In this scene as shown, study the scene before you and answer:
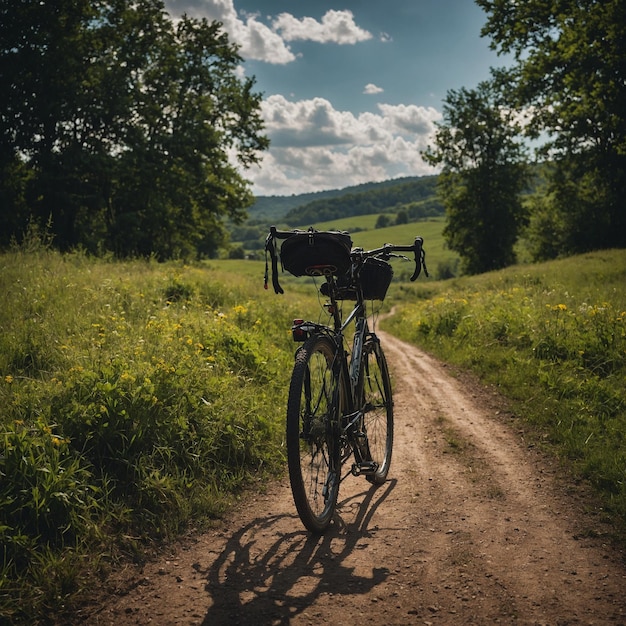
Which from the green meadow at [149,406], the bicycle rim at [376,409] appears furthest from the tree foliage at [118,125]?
the bicycle rim at [376,409]

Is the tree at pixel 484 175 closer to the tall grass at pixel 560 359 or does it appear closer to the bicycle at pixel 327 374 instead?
the tall grass at pixel 560 359

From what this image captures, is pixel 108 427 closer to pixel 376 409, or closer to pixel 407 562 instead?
pixel 376 409

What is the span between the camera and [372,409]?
4.87m

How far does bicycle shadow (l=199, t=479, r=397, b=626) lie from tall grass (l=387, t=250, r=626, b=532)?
219 centimetres

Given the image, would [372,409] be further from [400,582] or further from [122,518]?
[122,518]

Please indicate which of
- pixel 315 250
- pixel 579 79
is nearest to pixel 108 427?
pixel 315 250

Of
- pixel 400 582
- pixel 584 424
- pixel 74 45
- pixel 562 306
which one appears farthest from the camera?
pixel 74 45

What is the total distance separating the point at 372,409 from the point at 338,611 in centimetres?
209

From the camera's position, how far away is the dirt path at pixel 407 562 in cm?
301

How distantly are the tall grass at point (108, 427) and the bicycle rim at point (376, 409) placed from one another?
106cm

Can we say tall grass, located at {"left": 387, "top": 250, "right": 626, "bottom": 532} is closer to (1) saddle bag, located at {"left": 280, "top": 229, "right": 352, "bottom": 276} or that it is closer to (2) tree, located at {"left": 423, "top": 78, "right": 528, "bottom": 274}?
(1) saddle bag, located at {"left": 280, "top": 229, "right": 352, "bottom": 276}

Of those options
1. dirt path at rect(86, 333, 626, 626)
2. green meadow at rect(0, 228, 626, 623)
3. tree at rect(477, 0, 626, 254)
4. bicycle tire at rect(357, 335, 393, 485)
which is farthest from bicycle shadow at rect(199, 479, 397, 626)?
tree at rect(477, 0, 626, 254)

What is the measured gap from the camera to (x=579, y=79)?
56.9 ft

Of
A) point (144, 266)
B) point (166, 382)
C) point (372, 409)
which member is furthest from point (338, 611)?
point (144, 266)
